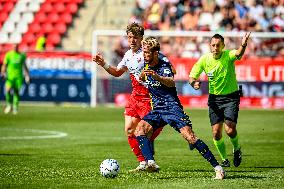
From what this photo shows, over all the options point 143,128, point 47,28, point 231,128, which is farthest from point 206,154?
point 47,28

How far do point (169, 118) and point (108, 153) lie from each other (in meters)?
4.87

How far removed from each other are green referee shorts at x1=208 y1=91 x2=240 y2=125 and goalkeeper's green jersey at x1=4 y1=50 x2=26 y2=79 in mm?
17459

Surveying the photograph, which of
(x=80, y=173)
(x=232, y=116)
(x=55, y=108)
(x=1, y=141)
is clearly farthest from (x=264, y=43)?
(x=80, y=173)

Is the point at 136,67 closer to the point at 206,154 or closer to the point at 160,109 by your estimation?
the point at 160,109

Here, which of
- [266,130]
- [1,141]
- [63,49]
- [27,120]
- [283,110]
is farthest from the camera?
[63,49]

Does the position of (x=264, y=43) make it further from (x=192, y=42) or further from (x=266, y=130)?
(x=266, y=130)

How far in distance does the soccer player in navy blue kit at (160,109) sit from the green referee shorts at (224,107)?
88.0 inches

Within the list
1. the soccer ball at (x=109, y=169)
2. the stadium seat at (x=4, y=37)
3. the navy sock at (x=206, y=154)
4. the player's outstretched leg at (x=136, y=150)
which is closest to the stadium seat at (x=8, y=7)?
the stadium seat at (x=4, y=37)

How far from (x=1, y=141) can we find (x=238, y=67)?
49.7 ft

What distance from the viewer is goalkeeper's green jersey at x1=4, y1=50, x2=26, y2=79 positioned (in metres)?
32.2

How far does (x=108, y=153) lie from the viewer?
1792 centimetres

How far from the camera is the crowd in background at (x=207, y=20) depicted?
34406 mm

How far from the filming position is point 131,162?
1598 cm

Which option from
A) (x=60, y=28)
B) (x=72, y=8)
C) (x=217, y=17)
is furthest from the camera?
(x=72, y=8)
